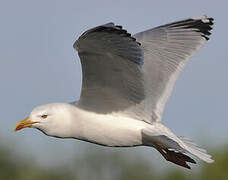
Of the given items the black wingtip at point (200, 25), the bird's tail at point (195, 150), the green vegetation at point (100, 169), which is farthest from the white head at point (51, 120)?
the green vegetation at point (100, 169)

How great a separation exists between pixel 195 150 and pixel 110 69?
123 centimetres

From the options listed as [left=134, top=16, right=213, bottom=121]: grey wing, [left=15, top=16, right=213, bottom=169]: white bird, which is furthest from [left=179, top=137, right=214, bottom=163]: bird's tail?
[left=134, top=16, right=213, bottom=121]: grey wing

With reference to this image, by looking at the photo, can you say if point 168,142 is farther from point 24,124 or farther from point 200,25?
point 200,25

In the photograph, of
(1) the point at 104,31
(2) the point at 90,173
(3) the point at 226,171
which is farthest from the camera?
(2) the point at 90,173

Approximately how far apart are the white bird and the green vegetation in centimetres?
1065

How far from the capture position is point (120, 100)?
9.55 metres

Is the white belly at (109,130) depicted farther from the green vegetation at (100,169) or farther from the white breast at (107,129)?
the green vegetation at (100,169)

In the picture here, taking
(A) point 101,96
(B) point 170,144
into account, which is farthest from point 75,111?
(B) point 170,144

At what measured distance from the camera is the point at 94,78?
9.18 m

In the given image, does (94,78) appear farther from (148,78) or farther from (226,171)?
(226,171)

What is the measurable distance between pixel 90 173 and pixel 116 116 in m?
14.5

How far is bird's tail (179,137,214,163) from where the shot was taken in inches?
366

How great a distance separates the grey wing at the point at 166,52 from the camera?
10.1m

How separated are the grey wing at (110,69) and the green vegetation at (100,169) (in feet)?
37.4
